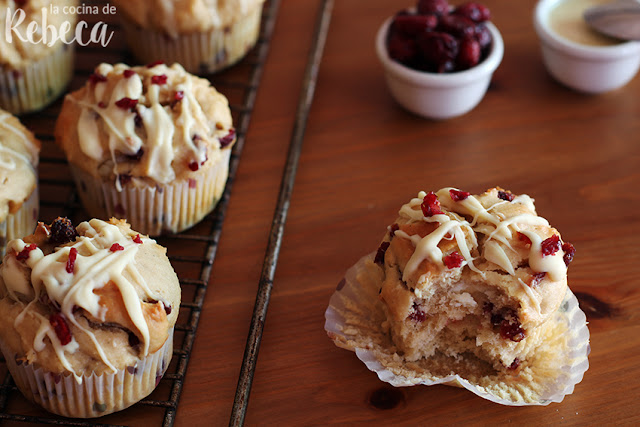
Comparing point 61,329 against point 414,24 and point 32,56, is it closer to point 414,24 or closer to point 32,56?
point 32,56

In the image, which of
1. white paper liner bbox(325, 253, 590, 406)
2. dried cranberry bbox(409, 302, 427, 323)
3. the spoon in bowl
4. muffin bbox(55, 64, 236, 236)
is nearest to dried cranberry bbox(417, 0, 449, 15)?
the spoon in bowl

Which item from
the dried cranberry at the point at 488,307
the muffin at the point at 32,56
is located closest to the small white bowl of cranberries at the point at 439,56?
the dried cranberry at the point at 488,307

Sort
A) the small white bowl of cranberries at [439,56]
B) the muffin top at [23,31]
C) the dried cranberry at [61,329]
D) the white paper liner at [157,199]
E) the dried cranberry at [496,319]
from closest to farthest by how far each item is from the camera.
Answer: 1. the dried cranberry at [61,329]
2. the dried cranberry at [496,319]
3. the white paper liner at [157,199]
4. the muffin top at [23,31]
5. the small white bowl of cranberries at [439,56]

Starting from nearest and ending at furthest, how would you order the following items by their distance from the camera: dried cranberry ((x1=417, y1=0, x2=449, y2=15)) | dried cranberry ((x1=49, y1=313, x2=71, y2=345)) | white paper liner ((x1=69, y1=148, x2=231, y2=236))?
dried cranberry ((x1=49, y1=313, x2=71, y2=345)) < white paper liner ((x1=69, y1=148, x2=231, y2=236)) < dried cranberry ((x1=417, y1=0, x2=449, y2=15))

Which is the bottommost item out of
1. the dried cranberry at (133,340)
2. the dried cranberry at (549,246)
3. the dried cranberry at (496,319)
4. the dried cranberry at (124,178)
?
the dried cranberry at (133,340)

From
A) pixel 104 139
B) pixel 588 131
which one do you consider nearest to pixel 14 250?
pixel 104 139

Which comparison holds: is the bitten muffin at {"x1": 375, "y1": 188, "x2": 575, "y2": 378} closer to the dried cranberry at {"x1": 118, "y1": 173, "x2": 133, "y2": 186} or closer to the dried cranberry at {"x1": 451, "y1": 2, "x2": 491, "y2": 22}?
the dried cranberry at {"x1": 118, "y1": 173, "x2": 133, "y2": 186}

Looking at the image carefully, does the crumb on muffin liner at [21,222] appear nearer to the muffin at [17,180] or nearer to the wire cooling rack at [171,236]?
the muffin at [17,180]
